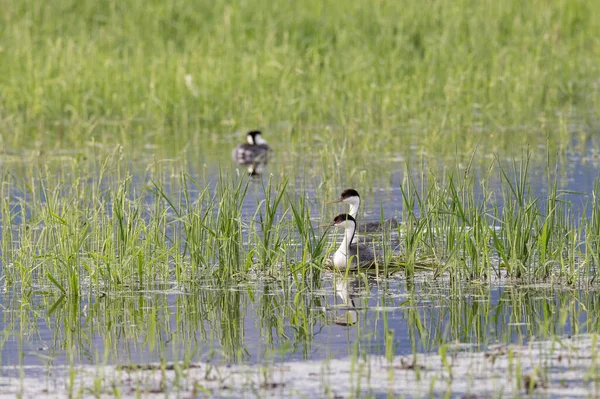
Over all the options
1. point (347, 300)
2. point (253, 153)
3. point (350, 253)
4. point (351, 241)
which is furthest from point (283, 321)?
point (253, 153)

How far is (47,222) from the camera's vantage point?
10328 mm

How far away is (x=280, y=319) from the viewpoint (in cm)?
906

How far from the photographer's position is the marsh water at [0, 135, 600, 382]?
8109 mm

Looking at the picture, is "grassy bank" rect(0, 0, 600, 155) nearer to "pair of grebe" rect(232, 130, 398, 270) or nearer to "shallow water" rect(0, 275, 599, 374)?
"pair of grebe" rect(232, 130, 398, 270)

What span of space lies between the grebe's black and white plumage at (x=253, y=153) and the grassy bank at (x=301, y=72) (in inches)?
24.9

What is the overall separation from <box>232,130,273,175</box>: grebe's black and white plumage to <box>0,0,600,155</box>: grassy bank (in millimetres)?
633

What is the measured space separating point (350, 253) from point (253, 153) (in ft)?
22.3

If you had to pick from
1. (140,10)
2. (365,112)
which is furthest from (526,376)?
(140,10)

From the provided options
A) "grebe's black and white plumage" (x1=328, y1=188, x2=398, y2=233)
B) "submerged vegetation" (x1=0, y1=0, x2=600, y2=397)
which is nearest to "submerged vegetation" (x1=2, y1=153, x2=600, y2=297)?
"submerged vegetation" (x1=0, y1=0, x2=600, y2=397)

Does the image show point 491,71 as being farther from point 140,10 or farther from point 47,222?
point 47,222

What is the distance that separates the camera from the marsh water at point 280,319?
8109mm

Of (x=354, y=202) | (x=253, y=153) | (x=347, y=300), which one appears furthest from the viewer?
(x=253, y=153)

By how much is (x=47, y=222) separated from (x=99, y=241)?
21.1 inches

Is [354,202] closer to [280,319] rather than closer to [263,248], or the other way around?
[263,248]
